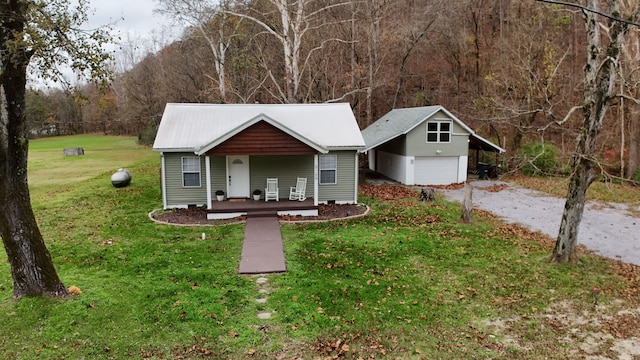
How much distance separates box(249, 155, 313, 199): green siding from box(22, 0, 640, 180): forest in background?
617 centimetres

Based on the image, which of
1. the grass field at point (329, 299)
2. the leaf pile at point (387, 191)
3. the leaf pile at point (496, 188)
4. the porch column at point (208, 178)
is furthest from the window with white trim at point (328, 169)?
the leaf pile at point (496, 188)

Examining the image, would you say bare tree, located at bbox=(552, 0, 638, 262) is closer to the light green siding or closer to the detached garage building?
the detached garage building

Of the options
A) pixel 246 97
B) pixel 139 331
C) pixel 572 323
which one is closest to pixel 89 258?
pixel 139 331

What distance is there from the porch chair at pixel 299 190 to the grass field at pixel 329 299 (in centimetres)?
279

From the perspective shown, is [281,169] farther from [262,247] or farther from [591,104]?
[591,104]

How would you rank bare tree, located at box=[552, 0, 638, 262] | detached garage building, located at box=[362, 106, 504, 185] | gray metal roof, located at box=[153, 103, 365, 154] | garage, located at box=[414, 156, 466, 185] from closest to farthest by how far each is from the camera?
bare tree, located at box=[552, 0, 638, 262]
gray metal roof, located at box=[153, 103, 365, 154]
detached garage building, located at box=[362, 106, 504, 185]
garage, located at box=[414, 156, 466, 185]

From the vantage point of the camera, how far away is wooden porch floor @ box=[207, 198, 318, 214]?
15971 millimetres

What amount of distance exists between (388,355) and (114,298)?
5.75 m

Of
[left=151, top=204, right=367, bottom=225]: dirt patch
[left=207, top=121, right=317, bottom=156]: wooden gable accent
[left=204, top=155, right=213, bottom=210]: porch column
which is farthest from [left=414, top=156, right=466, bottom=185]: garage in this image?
[left=204, top=155, right=213, bottom=210]: porch column

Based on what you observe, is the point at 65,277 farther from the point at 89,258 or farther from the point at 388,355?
the point at 388,355

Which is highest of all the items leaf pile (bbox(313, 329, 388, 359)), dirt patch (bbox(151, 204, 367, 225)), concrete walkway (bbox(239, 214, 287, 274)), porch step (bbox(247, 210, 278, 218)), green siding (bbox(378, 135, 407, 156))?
green siding (bbox(378, 135, 407, 156))

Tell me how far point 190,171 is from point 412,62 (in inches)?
994

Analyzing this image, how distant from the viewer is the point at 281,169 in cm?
1770

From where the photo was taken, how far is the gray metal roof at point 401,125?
2372cm
